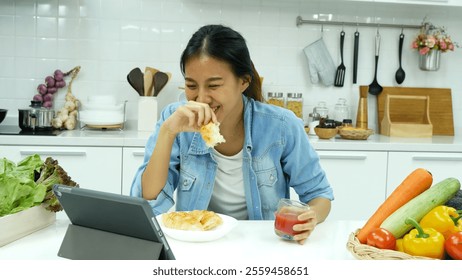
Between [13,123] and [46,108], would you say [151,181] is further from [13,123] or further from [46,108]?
[13,123]

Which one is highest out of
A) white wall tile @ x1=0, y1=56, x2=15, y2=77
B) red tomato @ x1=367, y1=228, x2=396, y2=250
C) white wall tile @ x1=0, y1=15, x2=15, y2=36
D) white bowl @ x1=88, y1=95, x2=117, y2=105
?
white wall tile @ x1=0, y1=15, x2=15, y2=36

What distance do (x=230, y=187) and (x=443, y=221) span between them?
83cm

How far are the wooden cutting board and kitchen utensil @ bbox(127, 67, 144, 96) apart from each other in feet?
5.50

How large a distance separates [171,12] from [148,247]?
9.16 ft

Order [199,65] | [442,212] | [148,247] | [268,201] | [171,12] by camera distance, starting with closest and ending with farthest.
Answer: [148,247] → [442,212] → [199,65] → [268,201] → [171,12]

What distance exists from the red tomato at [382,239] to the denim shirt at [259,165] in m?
0.61

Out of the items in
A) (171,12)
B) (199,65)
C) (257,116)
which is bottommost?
(257,116)

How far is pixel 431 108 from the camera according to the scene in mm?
3971

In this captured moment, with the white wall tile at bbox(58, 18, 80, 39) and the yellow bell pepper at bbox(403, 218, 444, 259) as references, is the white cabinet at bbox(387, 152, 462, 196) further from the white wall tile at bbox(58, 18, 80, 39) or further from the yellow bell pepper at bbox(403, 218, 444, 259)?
the white wall tile at bbox(58, 18, 80, 39)

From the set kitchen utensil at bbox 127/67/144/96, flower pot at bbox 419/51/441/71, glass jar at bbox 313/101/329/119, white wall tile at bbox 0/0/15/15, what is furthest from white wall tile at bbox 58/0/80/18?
flower pot at bbox 419/51/441/71

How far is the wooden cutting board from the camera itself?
153 inches

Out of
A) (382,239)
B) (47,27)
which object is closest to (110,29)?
(47,27)

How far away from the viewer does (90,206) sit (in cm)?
121

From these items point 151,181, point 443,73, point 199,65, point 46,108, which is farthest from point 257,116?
point 443,73
